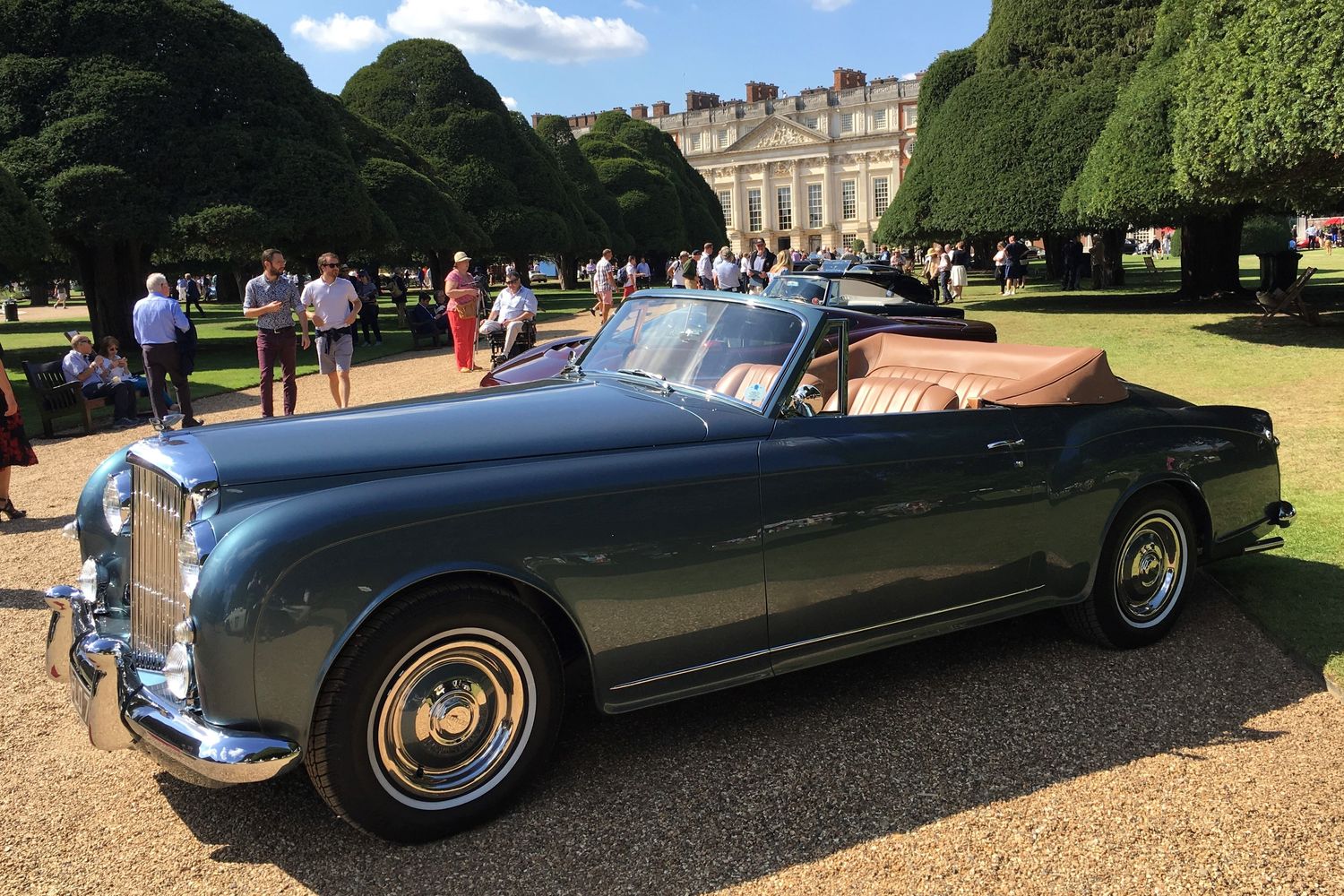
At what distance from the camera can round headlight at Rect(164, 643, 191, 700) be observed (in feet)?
9.48

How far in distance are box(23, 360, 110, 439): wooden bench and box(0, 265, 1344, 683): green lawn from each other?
1.40 metres

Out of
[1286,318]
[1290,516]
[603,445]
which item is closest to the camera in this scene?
[603,445]

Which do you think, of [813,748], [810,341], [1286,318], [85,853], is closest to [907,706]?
[813,748]

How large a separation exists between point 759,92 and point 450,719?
14489 centimetres

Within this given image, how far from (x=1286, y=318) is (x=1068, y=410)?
18.9m

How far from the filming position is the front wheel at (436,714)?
9.68 ft

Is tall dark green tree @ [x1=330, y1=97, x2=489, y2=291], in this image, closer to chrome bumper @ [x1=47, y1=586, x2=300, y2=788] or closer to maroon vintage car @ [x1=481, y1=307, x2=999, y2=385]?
maroon vintage car @ [x1=481, y1=307, x2=999, y2=385]

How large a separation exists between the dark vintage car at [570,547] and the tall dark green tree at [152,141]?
1862 cm

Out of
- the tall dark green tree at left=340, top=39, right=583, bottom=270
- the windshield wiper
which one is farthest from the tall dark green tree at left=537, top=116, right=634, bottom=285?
the windshield wiper

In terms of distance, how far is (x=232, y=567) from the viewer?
2.78 m

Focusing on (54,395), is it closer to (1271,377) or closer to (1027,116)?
(1271,377)

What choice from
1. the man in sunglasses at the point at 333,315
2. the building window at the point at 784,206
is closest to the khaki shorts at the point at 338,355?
the man in sunglasses at the point at 333,315

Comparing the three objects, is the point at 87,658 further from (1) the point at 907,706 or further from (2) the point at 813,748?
(1) the point at 907,706

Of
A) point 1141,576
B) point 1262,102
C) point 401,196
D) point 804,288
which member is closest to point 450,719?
point 1141,576
